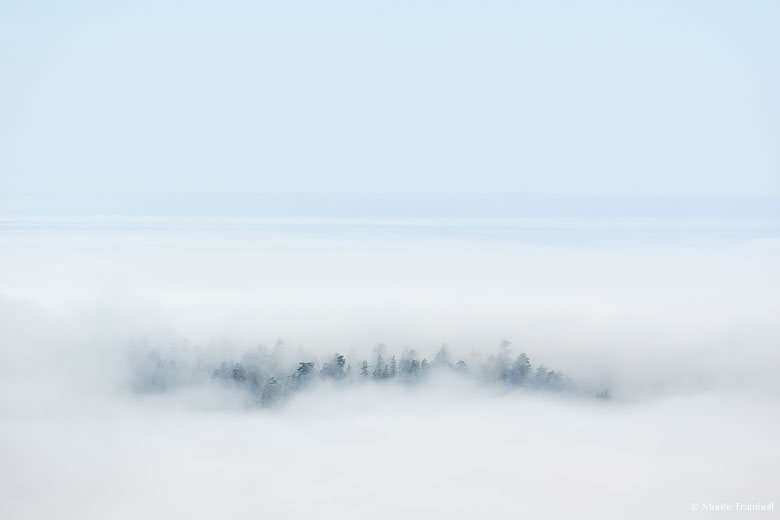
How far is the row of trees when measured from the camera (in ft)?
253

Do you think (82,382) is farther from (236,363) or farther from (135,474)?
(135,474)

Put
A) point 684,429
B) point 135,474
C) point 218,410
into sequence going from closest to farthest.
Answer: point 135,474 < point 684,429 < point 218,410

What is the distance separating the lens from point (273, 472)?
58219mm

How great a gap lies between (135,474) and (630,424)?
30703 mm

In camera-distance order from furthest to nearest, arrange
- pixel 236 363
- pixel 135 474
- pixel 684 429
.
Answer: pixel 236 363 < pixel 684 429 < pixel 135 474

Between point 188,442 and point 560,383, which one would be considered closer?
point 188,442

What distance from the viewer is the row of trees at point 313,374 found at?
77.1 metres

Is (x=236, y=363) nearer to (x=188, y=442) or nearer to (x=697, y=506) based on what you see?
(x=188, y=442)

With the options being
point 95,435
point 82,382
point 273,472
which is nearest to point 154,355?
point 82,382

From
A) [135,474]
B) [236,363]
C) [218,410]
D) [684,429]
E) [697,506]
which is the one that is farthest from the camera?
[236,363]

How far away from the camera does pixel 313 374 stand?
78.8 m

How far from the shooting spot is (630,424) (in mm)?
67750

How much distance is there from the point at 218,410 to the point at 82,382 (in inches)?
461

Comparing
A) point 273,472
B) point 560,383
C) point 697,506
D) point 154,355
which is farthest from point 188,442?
point 697,506
